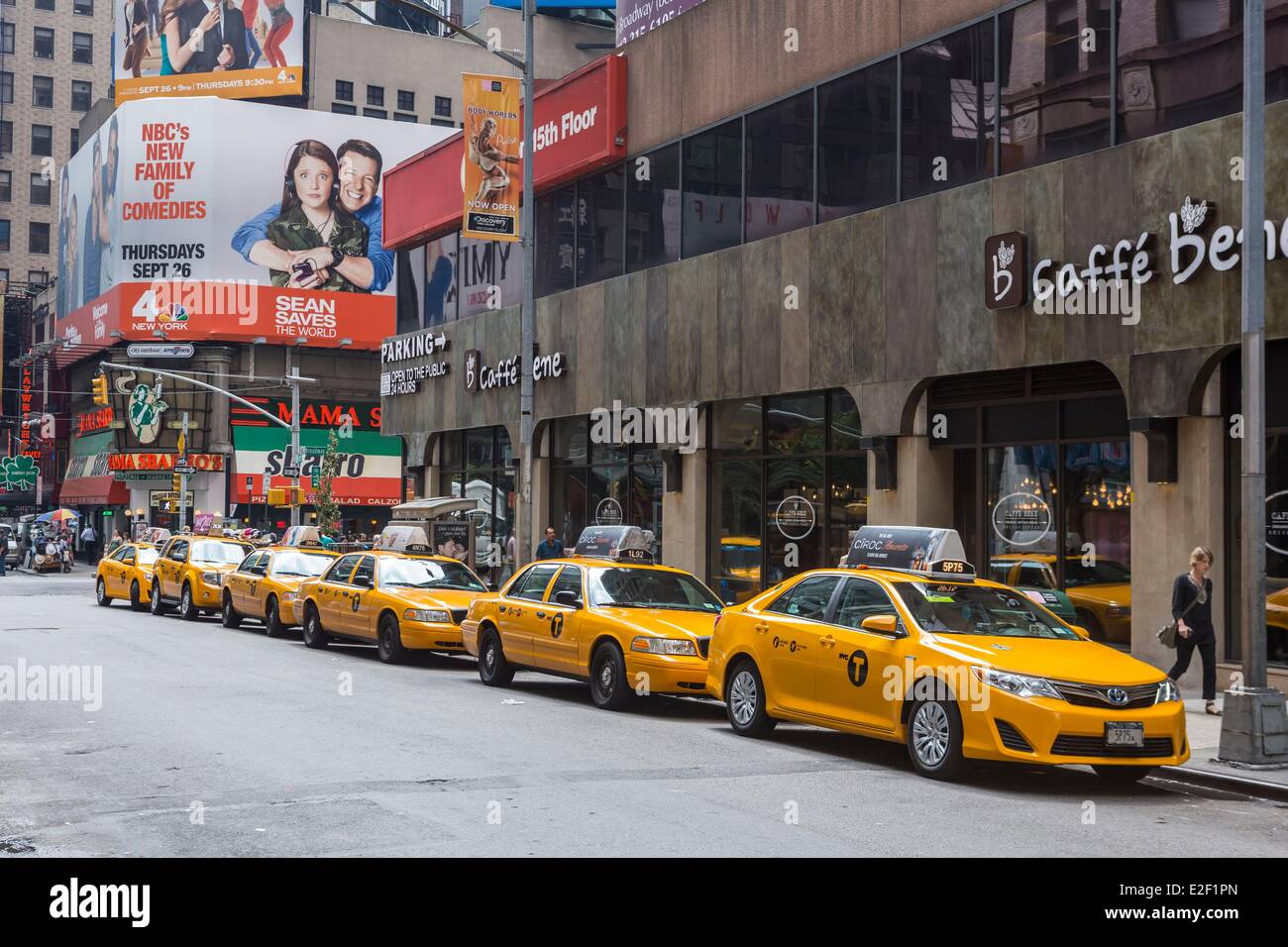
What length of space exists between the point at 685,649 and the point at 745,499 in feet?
33.6

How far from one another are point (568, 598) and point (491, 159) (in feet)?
42.2

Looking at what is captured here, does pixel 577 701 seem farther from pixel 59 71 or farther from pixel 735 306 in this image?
pixel 59 71

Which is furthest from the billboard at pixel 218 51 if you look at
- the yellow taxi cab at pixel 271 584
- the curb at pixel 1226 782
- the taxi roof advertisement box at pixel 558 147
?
the curb at pixel 1226 782

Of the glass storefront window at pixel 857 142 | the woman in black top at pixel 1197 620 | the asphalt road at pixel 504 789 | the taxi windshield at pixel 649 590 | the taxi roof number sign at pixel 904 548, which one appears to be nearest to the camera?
the asphalt road at pixel 504 789

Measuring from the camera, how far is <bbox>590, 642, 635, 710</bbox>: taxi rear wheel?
596 inches

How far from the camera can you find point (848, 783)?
1093cm

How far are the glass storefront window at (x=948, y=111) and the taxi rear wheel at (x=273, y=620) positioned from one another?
12.5 meters

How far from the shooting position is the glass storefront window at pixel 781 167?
76.9 ft

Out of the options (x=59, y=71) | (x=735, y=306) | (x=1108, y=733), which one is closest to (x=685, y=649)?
(x=1108, y=733)

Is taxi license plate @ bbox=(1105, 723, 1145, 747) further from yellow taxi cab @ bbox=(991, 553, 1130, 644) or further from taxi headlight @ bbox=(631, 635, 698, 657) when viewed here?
yellow taxi cab @ bbox=(991, 553, 1130, 644)

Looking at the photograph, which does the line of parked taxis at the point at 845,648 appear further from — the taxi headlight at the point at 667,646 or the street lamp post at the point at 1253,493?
the street lamp post at the point at 1253,493

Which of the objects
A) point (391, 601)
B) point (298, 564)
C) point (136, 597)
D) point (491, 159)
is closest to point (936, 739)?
point (391, 601)

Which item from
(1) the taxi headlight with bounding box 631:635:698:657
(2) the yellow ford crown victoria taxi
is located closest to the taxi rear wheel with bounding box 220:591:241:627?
(1) the taxi headlight with bounding box 631:635:698:657

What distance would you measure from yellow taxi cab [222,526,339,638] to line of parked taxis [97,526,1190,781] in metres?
4.03
